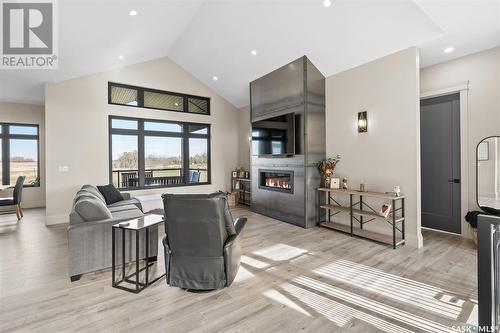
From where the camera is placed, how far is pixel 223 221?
253 cm

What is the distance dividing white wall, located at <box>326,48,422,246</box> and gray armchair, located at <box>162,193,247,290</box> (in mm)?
3027

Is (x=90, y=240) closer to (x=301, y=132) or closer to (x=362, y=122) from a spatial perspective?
(x=301, y=132)

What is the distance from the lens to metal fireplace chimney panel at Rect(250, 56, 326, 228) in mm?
4871

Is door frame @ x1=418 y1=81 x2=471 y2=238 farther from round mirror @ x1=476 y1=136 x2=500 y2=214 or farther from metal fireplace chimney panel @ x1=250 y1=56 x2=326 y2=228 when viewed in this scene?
metal fireplace chimney panel @ x1=250 y1=56 x2=326 y2=228

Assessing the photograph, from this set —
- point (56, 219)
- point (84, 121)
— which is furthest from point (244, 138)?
point (56, 219)

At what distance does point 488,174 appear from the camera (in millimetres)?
3807

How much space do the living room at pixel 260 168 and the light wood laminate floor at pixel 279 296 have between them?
0.07 feet

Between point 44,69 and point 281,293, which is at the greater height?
point 44,69

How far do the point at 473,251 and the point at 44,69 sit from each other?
26.1ft

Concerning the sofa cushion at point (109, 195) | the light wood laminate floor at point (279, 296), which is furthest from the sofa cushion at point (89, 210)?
the sofa cushion at point (109, 195)

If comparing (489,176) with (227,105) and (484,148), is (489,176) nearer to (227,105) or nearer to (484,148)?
(484,148)

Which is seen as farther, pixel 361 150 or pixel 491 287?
pixel 361 150

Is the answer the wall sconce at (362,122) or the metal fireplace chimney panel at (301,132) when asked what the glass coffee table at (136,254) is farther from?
the wall sconce at (362,122)

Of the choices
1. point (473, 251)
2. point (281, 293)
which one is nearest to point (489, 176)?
point (473, 251)
